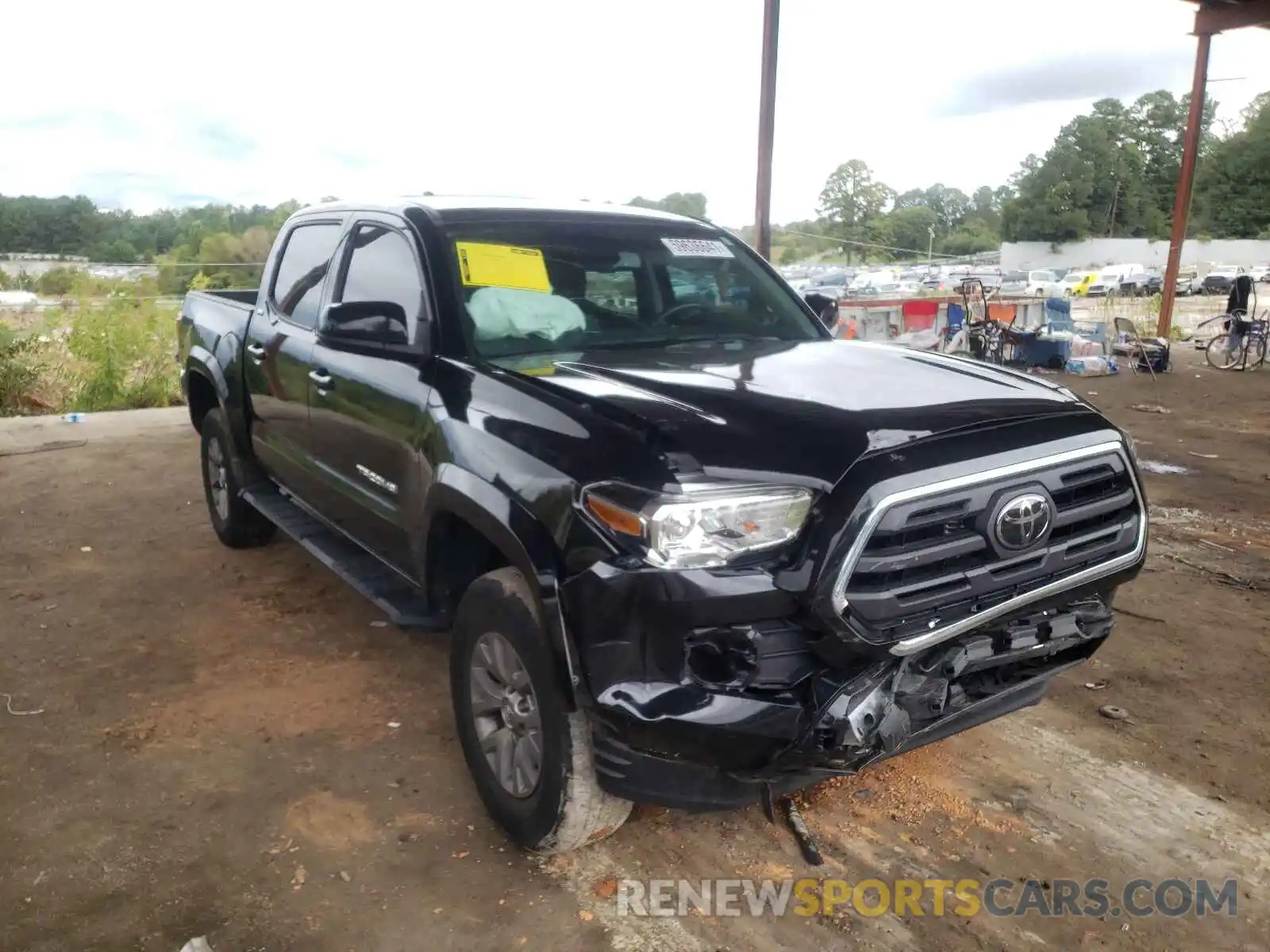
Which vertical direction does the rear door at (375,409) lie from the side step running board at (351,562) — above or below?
above

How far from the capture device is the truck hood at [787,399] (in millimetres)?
2168

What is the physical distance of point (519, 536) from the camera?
7.81 feet

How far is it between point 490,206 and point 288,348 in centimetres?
119

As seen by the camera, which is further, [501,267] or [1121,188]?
[1121,188]

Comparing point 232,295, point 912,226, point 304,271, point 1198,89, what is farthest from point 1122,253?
point 304,271

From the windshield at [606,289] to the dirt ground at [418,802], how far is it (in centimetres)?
149

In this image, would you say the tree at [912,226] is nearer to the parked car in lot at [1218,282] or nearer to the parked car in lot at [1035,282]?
the parked car in lot at [1035,282]

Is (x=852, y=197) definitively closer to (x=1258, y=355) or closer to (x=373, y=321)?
(x=1258, y=355)

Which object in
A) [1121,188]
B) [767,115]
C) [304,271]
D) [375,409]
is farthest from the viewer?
[1121,188]

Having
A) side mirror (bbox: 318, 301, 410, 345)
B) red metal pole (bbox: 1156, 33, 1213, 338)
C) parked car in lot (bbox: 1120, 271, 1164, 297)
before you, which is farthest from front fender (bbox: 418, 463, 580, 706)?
parked car in lot (bbox: 1120, 271, 1164, 297)

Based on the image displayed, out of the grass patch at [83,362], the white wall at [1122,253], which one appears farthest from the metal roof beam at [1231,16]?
the white wall at [1122,253]

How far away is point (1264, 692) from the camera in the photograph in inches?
146

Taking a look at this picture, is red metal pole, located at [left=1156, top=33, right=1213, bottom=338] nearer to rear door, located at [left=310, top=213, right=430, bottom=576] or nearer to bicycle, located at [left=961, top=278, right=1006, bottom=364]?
bicycle, located at [left=961, top=278, right=1006, bottom=364]

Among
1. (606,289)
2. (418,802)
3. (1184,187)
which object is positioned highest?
(1184,187)
